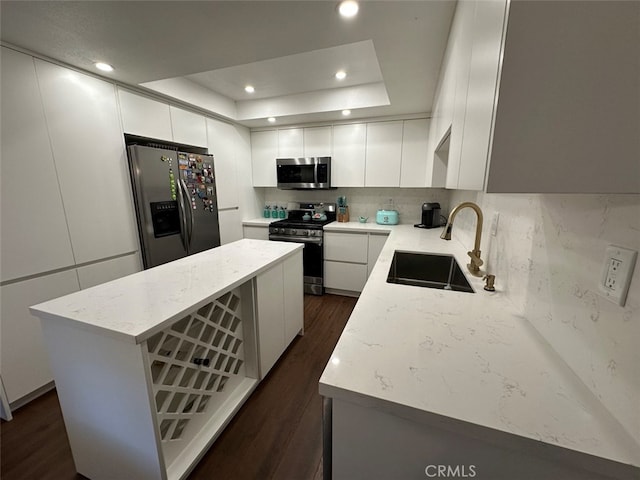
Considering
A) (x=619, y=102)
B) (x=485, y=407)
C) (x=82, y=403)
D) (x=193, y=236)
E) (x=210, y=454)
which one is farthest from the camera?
(x=193, y=236)

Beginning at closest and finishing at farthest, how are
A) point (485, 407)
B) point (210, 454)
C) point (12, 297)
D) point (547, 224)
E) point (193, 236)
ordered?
point (485, 407), point (547, 224), point (210, 454), point (12, 297), point (193, 236)

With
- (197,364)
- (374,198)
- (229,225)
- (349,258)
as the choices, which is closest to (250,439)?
(197,364)

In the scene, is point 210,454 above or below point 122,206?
below

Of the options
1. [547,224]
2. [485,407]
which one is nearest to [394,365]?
[485,407]

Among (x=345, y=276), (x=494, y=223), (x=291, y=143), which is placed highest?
(x=291, y=143)

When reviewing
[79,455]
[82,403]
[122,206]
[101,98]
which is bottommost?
[79,455]

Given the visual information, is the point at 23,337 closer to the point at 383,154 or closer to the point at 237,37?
the point at 237,37

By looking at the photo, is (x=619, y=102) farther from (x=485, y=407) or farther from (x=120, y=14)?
(x=120, y=14)

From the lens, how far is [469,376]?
68cm

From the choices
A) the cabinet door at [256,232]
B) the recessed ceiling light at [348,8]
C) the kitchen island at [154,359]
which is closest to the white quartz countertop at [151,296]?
the kitchen island at [154,359]

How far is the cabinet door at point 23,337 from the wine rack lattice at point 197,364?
36.9 inches

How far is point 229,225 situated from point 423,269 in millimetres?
2503

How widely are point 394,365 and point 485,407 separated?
222 mm

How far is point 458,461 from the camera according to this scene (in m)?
0.60
